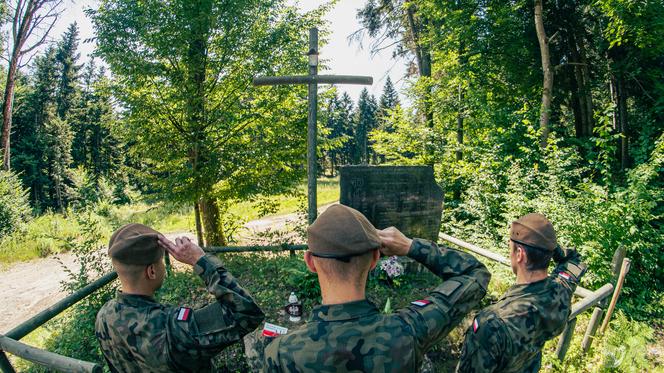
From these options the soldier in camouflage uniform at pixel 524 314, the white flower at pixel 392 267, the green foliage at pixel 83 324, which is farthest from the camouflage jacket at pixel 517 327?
the green foliage at pixel 83 324

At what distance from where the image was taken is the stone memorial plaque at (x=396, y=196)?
19.6 ft

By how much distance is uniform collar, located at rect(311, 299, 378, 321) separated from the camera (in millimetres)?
1458

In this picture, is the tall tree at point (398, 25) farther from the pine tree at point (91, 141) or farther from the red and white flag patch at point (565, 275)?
the pine tree at point (91, 141)

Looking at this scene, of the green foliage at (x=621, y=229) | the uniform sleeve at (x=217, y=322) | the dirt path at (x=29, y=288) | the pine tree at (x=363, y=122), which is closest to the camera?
the uniform sleeve at (x=217, y=322)

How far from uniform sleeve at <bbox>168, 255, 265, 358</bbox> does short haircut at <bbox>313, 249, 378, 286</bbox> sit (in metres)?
0.64

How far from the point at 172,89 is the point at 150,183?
2.35 meters

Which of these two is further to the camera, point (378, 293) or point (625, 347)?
point (378, 293)

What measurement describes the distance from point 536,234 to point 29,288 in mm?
12166

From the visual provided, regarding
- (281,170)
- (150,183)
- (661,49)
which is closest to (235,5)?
(281,170)

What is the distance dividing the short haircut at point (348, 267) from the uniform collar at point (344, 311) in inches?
3.5

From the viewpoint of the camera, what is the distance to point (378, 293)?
18.8ft

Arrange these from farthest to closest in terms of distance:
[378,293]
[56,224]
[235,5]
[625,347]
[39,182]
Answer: [39,182] < [56,224] < [235,5] < [378,293] < [625,347]

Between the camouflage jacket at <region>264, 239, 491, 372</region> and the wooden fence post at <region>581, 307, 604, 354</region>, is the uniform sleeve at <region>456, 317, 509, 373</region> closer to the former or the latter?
the camouflage jacket at <region>264, 239, 491, 372</region>

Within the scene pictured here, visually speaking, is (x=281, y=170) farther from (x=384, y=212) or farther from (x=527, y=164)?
(x=527, y=164)
